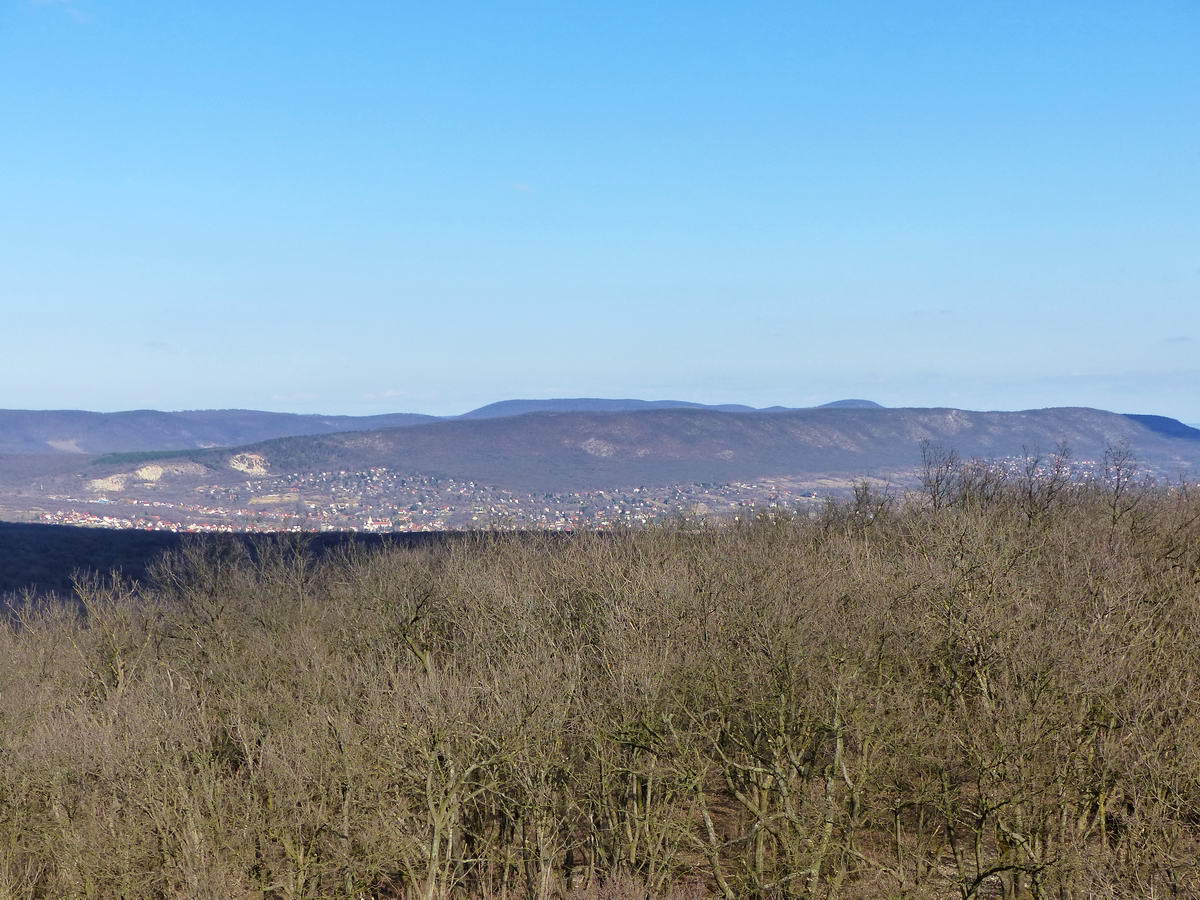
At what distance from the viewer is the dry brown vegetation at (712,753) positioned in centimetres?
3092

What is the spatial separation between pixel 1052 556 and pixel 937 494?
2579cm

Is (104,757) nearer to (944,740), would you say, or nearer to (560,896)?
(560,896)

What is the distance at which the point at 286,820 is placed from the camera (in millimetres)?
34812

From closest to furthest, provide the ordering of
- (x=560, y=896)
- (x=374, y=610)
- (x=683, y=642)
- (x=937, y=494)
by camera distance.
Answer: (x=560, y=896) < (x=683, y=642) < (x=374, y=610) < (x=937, y=494)

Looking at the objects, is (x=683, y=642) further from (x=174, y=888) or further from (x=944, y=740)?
(x=174, y=888)

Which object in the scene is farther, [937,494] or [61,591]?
[61,591]

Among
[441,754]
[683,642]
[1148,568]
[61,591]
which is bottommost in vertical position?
[61,591]

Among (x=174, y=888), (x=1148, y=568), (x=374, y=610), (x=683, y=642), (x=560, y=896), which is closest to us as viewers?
(x=174, y=888)

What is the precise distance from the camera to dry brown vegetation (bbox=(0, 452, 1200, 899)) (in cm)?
3092

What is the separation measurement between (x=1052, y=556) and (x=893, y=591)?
1005cm

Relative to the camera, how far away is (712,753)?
42094 mm

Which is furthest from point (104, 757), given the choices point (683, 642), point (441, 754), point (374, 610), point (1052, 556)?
point (1052, 556)

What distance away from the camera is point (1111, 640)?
34031mm

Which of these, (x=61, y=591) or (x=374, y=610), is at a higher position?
(x=374, y=610)
